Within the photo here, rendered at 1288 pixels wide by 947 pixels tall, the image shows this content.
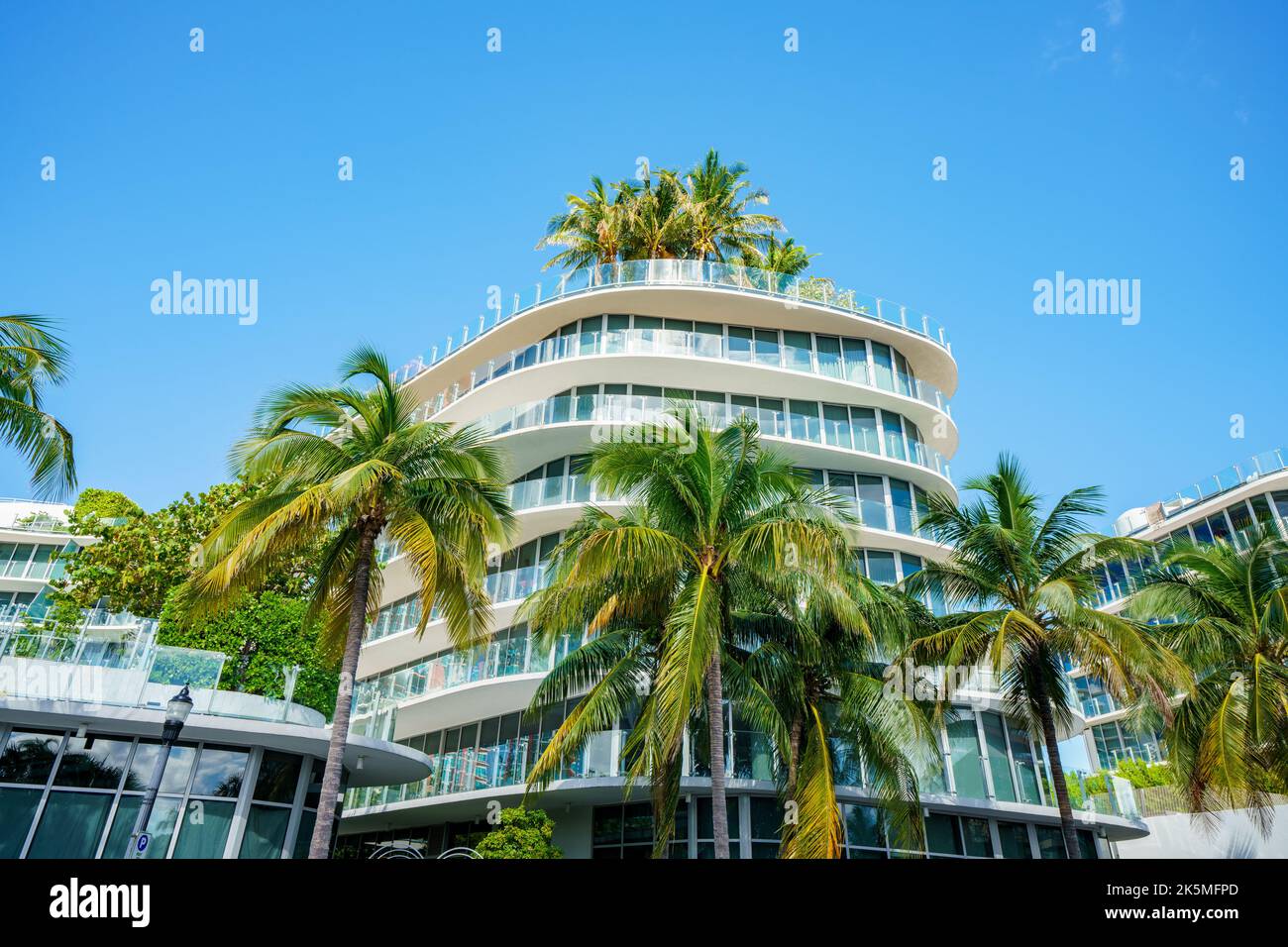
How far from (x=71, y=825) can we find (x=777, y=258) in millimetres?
28483

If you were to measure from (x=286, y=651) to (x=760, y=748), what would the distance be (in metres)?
14.4

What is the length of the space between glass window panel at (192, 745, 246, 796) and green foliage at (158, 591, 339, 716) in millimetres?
6801

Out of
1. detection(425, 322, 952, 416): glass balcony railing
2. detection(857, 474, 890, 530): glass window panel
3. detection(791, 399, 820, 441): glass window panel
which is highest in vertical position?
detection(425, 322, 952, 416): glass balcony railing

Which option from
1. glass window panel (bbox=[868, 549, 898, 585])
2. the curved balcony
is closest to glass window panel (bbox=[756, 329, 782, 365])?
the curved balcony

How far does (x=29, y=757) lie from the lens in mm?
15008

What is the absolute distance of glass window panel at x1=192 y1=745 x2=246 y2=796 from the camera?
15.8 metres

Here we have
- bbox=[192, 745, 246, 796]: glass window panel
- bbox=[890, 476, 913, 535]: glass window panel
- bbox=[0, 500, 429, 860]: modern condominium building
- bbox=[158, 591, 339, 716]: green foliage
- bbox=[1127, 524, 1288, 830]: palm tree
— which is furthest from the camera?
bbox=[890, 476, 913, 535]: glass window panel

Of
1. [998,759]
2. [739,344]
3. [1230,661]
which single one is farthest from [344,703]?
[1230,661]

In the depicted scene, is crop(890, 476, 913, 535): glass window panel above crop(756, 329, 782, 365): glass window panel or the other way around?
the other way around

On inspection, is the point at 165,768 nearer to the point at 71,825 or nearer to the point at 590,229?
the point at 71,825

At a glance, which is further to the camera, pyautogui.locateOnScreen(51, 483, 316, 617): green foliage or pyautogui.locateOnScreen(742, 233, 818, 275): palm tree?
pyautogui.locateOnScreen(742, 233, 818, 275): palm tree

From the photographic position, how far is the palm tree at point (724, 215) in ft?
107

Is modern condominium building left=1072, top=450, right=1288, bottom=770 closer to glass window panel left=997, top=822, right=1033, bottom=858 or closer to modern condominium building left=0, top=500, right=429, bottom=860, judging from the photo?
glass window panel left=997, top=822, right=1033, bottom=858

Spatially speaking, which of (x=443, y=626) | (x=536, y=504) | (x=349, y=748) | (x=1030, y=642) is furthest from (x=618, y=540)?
(x=443, y=626)
